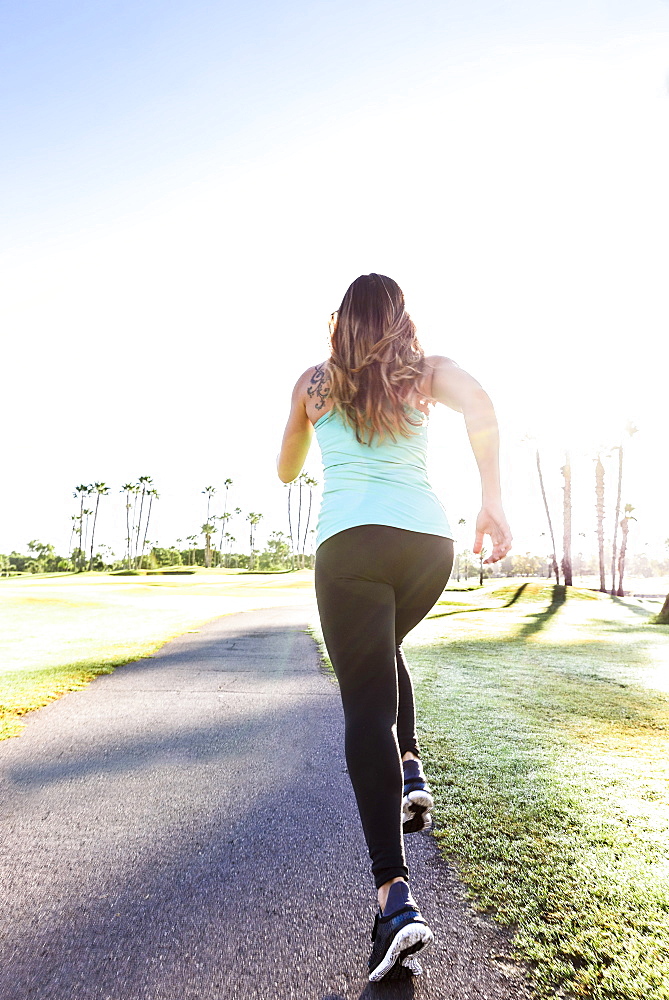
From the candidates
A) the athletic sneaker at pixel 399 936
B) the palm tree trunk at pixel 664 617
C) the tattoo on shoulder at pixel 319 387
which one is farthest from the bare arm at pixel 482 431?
the palm tree trunk at pixel 664 617

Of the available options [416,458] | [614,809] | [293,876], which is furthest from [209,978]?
[614,809]

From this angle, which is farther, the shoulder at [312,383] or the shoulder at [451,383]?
the shoulder at [312,383]

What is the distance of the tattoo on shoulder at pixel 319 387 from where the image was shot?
7.27 feet

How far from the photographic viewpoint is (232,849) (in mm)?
2613

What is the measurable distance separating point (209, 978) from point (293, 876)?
65 cm

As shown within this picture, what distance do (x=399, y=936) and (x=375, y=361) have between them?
1.82 m

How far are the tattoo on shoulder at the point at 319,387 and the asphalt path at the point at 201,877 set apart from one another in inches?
72.8

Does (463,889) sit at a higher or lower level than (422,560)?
lower

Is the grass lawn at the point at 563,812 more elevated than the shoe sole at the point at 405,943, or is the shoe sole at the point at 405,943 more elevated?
the shoe sole at the point at 405,943

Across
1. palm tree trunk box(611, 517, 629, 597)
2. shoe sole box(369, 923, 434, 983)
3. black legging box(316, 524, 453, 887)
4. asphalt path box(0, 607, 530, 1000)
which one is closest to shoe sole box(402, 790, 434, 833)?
asphalt path box(0, 607, 530, 1000)

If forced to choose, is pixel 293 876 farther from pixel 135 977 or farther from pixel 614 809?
pixel 614 809

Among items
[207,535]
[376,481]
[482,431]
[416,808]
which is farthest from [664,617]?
[207,535]

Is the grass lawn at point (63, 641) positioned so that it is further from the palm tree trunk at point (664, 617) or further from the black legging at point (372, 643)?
the palm tree trunk at point (664, 617)

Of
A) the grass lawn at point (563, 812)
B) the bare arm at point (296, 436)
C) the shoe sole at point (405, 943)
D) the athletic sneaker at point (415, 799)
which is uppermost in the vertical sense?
the bare arm at point (296, 436)
